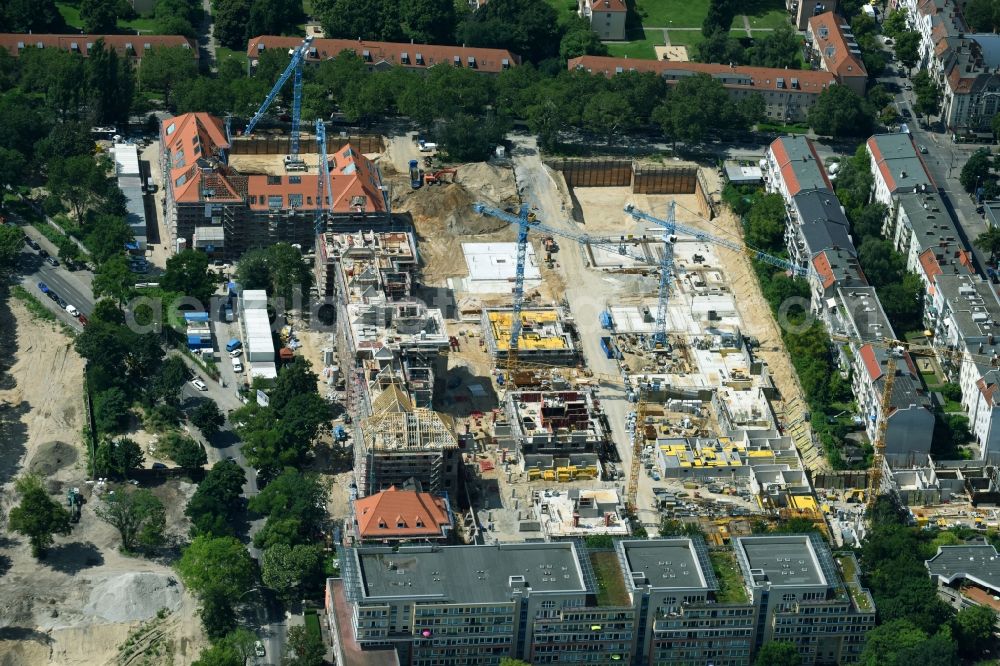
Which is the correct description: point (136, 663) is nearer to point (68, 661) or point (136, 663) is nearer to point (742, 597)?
point (68, 661)

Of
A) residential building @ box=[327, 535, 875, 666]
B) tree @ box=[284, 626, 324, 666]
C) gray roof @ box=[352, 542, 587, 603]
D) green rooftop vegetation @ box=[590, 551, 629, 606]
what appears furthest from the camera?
green rooftop vegetation @ box=[590, 551, 629, 606]

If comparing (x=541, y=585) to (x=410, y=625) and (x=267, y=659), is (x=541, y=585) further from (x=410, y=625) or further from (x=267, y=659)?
(x=267, y=659)

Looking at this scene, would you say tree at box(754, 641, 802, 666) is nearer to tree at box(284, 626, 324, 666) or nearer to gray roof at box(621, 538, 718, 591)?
gray roof at box(621, 538, 718, 591)

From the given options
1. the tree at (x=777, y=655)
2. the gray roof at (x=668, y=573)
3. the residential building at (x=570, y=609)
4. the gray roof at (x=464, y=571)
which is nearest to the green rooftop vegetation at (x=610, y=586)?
the residential building at (x=570, y=609)

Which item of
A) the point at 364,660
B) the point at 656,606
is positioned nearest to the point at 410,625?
the point at 364,660

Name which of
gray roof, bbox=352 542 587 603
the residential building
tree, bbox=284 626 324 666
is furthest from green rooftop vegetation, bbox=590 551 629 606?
tree, bbox=284 626 324 666

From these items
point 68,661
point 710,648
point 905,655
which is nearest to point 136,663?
point 68,661

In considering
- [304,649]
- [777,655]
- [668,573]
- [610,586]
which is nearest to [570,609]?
[610,586]
